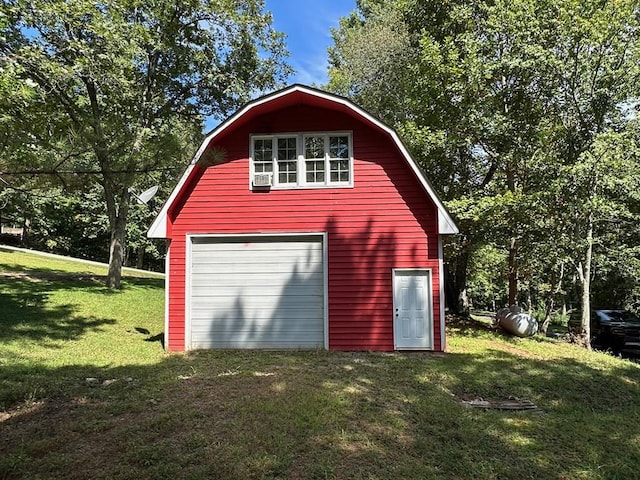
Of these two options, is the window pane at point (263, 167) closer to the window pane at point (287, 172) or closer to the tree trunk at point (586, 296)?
the window pane at point (287, 172)

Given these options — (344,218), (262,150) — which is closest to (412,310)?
(344,218)

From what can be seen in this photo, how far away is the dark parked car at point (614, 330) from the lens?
12.9 meters

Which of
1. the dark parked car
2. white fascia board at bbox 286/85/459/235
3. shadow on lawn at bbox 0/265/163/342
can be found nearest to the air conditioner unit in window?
white fascia board at bbox 286/85/459/235

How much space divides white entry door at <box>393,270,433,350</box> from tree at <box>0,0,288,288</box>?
248 inches

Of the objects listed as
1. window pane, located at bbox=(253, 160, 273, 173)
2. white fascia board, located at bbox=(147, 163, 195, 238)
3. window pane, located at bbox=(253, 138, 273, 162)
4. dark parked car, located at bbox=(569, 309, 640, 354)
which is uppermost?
window pane, located at bbox=(253, 138, 273, 162)

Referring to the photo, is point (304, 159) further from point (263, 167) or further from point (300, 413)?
point (300, 413)

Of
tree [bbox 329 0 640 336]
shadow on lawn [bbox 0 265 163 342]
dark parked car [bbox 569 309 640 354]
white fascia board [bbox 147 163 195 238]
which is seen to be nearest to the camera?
white fascia board [bbox 147 163 195 238]

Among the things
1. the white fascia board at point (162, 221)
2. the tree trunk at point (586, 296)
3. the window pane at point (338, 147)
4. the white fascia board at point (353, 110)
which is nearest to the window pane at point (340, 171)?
the window pane at point (338, 147)

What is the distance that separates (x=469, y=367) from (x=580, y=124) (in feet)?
26.3

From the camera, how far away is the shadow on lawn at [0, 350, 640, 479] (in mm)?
4145

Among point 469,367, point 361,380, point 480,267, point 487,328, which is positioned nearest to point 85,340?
point 361,380

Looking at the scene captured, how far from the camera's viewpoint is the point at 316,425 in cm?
509

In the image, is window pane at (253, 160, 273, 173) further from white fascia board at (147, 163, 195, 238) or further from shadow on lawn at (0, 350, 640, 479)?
shadow on lawn at (0, 350, 640, 479)

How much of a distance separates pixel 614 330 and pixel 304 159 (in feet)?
36.0
